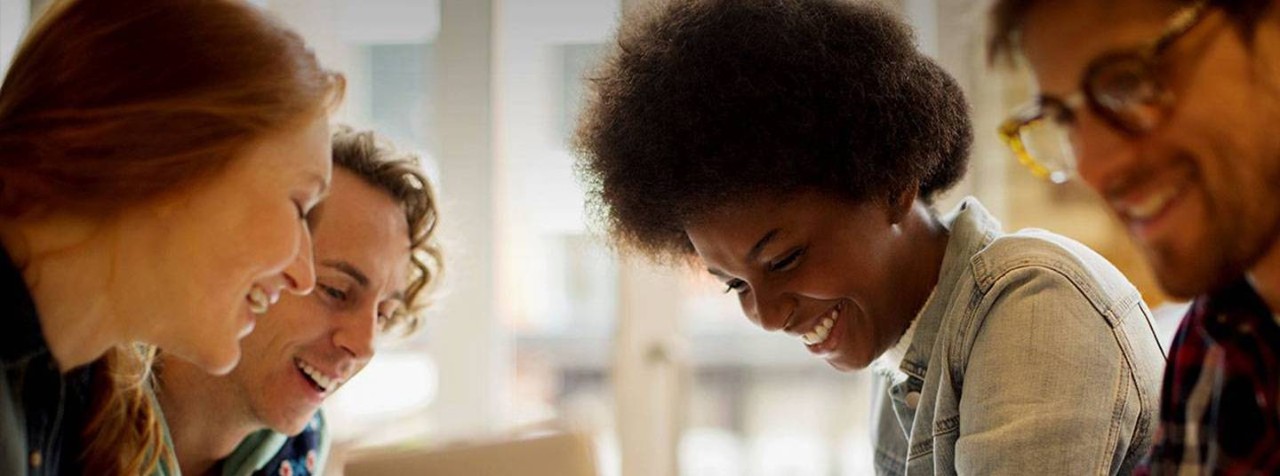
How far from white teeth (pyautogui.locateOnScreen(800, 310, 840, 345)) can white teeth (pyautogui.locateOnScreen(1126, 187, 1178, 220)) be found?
0.66m

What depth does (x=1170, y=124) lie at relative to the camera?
81cm

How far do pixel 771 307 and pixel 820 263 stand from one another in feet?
0.29

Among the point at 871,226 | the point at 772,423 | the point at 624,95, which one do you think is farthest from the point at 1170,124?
the point at 772,423

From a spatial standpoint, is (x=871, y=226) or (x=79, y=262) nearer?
(x=79, y=262)

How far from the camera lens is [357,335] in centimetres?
177

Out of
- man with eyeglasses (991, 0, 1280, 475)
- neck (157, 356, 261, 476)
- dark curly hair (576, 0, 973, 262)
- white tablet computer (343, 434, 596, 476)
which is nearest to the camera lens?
man with eyeglasses (991, 0, 1280, 475)

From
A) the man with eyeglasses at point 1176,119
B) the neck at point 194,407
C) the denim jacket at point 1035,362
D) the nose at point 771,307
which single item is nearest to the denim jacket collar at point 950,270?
the denim jacket at point 1035,362

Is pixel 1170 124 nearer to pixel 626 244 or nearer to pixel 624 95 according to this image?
pixel 624 95

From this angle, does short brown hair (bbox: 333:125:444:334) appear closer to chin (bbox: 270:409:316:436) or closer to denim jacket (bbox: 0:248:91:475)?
chin (bbox: 270:409:316:436)

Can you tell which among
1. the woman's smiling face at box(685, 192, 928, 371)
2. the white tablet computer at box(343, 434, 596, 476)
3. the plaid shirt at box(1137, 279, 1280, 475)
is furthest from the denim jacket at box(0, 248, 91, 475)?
the plaid shirt at box(1137, 279, 1280, 475)

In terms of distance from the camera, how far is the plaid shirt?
0.93 metres

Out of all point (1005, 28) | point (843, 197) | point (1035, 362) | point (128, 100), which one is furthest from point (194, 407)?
point (1005, 28)

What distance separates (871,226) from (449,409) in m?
2.50

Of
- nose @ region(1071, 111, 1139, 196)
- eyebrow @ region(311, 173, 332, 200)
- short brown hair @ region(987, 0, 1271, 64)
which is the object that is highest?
short brown hair @ region(987, 0, 1271, 64)
